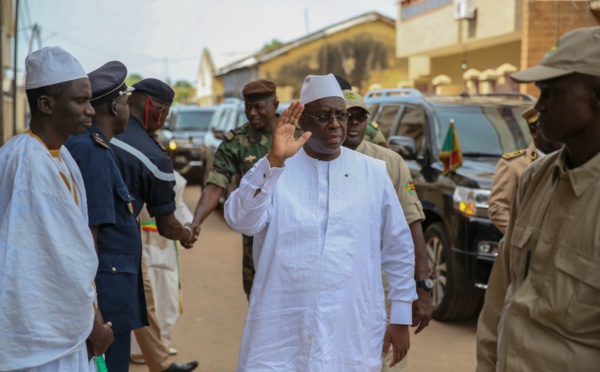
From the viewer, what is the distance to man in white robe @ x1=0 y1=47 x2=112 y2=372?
3193mm

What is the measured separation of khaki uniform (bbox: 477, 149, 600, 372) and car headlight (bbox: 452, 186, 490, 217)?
473 centimetres

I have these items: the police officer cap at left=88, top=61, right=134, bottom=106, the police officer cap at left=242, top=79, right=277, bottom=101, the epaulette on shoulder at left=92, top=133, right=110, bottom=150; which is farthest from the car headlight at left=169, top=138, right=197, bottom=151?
the epaulette on shoulder at left=92, top=133, right=110, bottom=150

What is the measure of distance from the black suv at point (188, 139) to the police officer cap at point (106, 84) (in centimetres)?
1652

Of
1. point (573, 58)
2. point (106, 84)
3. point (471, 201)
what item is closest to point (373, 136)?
point (471, 201)

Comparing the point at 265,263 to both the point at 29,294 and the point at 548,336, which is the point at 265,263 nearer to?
the point at 29,294

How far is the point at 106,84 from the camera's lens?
4219mm

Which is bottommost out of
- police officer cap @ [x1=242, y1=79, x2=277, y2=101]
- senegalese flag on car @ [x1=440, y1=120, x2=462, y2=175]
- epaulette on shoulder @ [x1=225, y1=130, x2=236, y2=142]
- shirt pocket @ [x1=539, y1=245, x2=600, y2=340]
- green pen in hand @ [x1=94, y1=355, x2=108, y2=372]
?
green pen in hand @ [x1=94, y1=355, x2=108, y2=372]

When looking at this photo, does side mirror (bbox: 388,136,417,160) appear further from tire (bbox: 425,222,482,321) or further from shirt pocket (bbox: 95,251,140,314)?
shirt pocket (bbox: 95,251,140,314)

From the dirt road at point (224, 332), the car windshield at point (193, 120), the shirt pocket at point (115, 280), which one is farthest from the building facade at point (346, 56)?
the shirt pocket at point (115, 280)

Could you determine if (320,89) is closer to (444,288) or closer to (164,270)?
(164,270)

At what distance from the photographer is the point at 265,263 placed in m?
4.02

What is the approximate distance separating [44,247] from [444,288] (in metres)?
5.47

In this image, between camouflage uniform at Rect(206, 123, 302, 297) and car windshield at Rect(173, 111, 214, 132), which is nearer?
camouflage uniform at Rect(206, 123, 302, 297)

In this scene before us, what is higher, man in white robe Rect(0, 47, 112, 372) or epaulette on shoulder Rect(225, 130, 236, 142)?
epaulette on shoulder Rect(225, 130, 236, 142)
